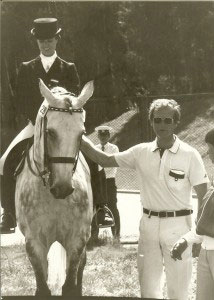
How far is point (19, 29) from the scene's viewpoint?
4.83 meters

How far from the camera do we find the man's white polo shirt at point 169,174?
4.20 metres

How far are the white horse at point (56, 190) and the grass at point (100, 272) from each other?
0.41 meters

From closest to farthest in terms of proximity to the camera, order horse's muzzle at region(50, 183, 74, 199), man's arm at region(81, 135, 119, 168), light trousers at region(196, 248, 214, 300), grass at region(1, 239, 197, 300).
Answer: light trousers at region(196, 248, 214, 300) → horse's muzzle at region(50, 183, 74, 199) → man's arm at region(81, 135, 119, 168) → grass at region(1, 239, 197, 300)

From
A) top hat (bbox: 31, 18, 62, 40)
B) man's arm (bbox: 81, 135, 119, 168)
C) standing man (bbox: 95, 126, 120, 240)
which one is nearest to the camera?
man's arm (bbox: 81, 135, 119, 168)

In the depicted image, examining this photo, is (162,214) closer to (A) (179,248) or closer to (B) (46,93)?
(A) (179,248)

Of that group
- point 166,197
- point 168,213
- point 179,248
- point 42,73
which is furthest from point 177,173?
point 42,73

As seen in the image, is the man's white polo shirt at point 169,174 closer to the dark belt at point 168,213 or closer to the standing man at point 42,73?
the dark belt at point 168,213

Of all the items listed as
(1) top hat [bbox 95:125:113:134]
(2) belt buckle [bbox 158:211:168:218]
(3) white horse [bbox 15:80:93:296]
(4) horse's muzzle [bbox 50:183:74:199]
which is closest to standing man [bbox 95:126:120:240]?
(1) top hat [bbox 95:125:113:134]

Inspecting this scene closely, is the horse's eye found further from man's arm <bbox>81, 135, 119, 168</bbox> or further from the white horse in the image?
man's arm <bbox>81, 135, 119, 168</bbox>

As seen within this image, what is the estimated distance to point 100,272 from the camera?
6000mm

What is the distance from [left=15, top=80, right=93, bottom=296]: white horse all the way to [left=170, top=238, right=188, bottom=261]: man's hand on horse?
0.82 metres

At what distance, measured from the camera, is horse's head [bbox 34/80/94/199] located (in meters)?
4.07

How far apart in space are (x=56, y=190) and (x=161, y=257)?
91 cm

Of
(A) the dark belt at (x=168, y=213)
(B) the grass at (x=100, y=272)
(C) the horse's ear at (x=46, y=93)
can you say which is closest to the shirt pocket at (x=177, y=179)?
(A) the dark belt at (x=168, y=213)
